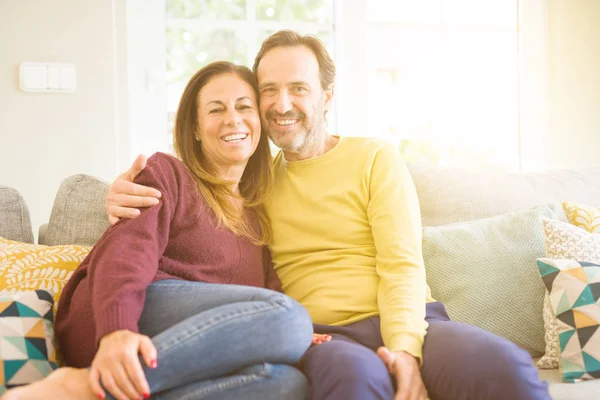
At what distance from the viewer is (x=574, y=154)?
326 centimetres

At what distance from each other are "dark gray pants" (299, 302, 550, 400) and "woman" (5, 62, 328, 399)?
0.06 metres

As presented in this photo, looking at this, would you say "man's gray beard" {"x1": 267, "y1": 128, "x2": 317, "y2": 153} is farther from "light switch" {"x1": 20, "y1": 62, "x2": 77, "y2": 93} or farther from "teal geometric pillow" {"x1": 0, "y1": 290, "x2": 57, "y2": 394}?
"light switch" {"x1": 20, "y1": 62, "x2": 77, "y2": 93}

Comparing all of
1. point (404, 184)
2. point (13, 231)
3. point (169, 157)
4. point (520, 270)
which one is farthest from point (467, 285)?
point (13, 231)

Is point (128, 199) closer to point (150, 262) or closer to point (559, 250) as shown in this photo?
point (150, 262)

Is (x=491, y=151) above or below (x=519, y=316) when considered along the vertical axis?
above

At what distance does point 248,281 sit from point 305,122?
0.48 meters

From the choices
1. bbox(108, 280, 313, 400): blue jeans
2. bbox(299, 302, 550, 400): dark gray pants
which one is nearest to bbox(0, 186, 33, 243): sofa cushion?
→ bbox(108, 280, 313, 400): blue jeans

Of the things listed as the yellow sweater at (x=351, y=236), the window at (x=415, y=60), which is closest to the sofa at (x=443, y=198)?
the yellow sweater at (x=351, y=236)

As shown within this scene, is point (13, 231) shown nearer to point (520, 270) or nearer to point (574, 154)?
point (520, 270)

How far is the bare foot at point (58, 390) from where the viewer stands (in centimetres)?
108

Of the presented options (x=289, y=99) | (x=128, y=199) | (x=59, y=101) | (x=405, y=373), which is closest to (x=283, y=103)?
(x=289, y=99)

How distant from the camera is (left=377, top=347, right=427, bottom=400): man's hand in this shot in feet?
4.22

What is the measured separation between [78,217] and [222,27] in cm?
146

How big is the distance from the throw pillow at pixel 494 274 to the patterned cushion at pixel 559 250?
0.20ft
